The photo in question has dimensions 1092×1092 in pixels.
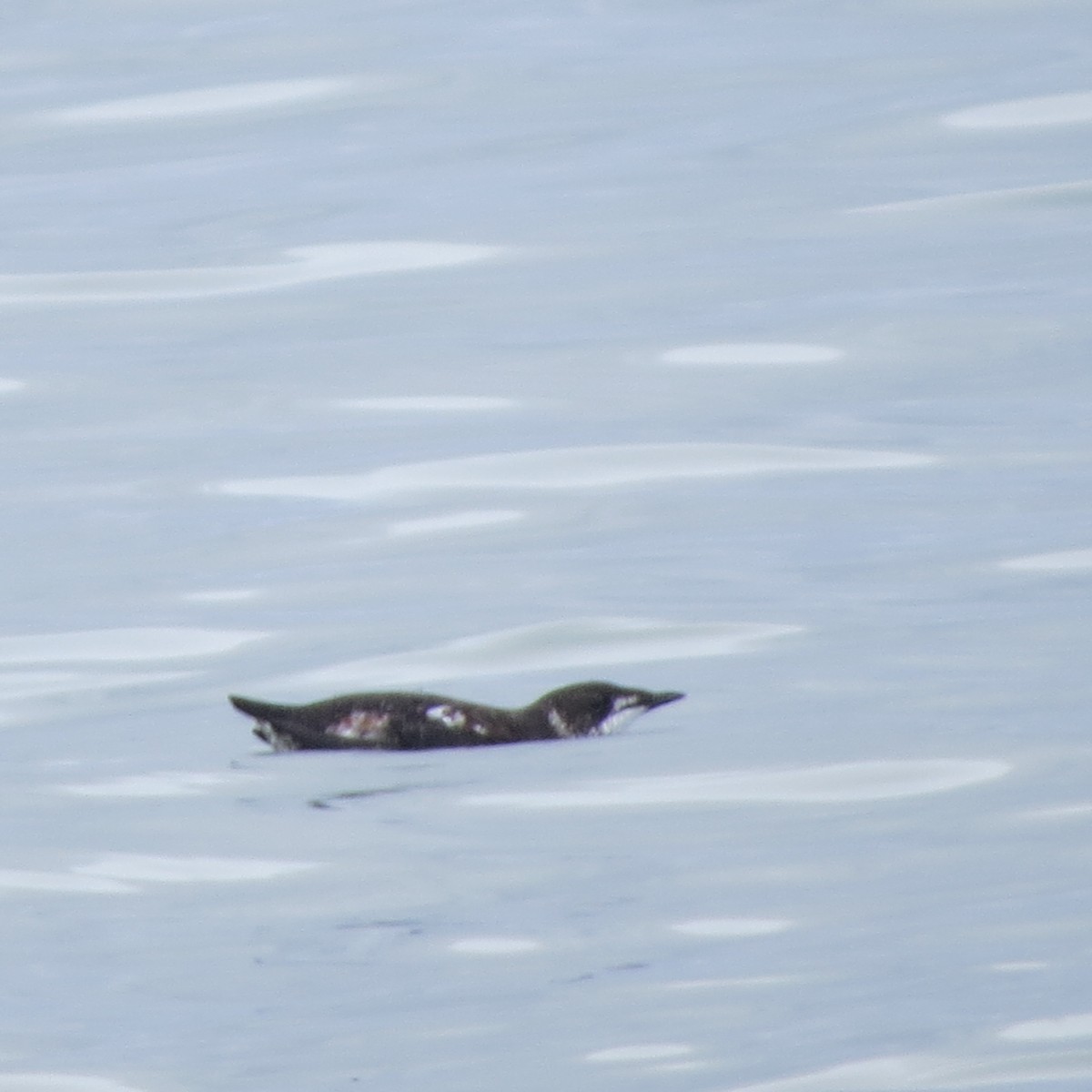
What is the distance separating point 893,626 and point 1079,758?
6.82 ft

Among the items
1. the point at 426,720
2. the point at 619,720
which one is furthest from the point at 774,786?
the point at 426,720

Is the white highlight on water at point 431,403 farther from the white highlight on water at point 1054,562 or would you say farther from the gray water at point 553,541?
the white highlight on water at point 1054,562

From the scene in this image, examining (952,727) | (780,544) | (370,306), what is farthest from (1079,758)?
(370,306)

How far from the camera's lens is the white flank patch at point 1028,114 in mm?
24062

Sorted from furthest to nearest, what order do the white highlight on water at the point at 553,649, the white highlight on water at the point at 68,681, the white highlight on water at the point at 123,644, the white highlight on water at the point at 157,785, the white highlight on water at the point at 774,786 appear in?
1. the white highlight on water at the point at 123,644
2. the white highlight on water at the point at 553,649
3. the white highlight on water at the point at 68,681
4. the white highlight on water at the point at 157,785
5. the white highlight on water at the point at 774,786

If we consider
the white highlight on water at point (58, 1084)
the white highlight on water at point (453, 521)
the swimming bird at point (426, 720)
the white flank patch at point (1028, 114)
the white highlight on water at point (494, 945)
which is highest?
the white flank patch at point (1028, 114)

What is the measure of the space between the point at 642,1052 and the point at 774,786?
2.33 m

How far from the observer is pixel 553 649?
440 inches

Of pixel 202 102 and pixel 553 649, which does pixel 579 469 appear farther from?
pixel 202 102

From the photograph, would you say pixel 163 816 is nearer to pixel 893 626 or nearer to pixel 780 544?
pixel 893 626

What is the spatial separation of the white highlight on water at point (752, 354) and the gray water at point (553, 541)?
0.17 feet

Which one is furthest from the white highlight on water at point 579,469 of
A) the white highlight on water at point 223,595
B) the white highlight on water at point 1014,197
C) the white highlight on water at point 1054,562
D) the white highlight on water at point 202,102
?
the white highlight on water at point 202,102

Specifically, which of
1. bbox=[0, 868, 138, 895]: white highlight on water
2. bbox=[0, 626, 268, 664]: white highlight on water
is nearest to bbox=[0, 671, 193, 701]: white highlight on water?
bbox=[0, 626, 268, 664]: white highlight on water

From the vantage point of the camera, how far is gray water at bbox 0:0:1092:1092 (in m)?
7.16
